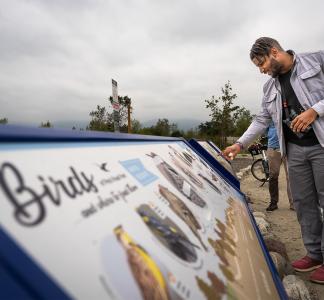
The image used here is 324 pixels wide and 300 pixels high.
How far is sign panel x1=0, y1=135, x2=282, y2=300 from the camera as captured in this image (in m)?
0.57

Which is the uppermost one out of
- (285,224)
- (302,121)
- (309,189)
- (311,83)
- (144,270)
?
(311,83)

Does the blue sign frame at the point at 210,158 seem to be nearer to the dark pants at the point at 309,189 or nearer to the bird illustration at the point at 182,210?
the dark pants at the point at 309,189

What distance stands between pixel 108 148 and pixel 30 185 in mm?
474

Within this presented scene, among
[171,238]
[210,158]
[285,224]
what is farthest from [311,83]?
[285,224]

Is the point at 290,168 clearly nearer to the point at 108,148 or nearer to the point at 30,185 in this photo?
the point at 108,148

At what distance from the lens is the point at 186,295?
77 centimetres

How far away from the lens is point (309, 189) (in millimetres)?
3000

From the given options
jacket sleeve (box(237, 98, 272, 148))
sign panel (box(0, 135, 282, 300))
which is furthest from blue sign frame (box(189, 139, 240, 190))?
sign panel (box(0, 135, 282, 300))

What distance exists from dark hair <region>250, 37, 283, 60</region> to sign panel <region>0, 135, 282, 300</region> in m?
1.85

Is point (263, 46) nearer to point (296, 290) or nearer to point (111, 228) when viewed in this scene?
point (296, 290)

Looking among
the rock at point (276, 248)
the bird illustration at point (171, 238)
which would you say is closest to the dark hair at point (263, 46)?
the rock at point (276, 248)

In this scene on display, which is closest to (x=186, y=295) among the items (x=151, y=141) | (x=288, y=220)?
(x=151, y=141)

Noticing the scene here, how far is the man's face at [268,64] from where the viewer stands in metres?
2.79

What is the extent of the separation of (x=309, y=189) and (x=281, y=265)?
639 mm
